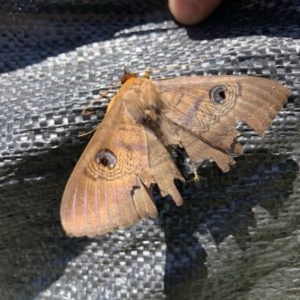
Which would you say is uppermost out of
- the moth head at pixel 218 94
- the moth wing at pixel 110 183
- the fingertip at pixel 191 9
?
the fingertip at pixel 191 9

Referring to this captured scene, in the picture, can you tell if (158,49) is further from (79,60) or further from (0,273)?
(0,273)

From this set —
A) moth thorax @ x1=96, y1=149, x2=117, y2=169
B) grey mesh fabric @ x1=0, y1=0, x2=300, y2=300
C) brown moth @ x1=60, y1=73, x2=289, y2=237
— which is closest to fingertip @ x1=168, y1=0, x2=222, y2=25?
grey mesh fabric @ x1=0, y1=0, x2=300, y2=300

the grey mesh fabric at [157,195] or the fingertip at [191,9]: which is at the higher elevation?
the fingertip at [191,9]

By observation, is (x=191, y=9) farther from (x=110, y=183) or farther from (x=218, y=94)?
(x=110, y=183)

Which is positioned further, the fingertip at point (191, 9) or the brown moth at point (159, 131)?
the fingertip at point (191, 9)

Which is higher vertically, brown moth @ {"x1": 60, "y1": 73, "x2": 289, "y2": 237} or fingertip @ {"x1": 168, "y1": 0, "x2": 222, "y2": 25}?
fingertip @ {"x1": 168, "y1": 0, "x2": 222, "y2": 25}

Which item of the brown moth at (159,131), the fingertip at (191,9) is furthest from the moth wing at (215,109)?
the fingertip at (191,9)

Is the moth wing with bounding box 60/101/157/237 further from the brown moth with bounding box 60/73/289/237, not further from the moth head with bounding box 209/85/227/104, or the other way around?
the moth head with bounding box 209/85/227/104

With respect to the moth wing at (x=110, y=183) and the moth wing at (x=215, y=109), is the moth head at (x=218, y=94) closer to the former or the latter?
the moth wing at (x=215, y=109)

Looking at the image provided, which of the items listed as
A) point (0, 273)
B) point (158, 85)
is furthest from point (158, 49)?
point (0, 273)
